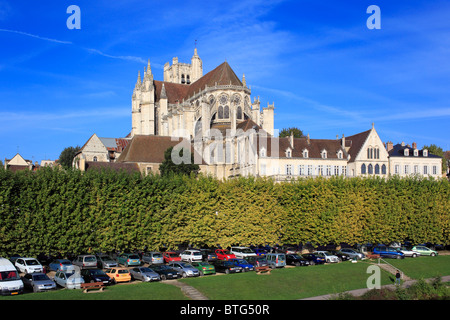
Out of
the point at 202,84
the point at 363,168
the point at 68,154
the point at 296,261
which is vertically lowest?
the point at 296,261

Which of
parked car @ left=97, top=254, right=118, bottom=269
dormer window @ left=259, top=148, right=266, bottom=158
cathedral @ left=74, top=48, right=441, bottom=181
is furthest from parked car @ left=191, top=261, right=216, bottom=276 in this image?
dormer window @ left=259, top=148, right=266, bottom=158

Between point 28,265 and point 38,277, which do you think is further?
point 28,265

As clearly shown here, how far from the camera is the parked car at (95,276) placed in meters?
29.9

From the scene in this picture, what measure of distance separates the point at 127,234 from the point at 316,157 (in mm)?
40544

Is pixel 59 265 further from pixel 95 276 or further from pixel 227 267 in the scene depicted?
pixel 227 267

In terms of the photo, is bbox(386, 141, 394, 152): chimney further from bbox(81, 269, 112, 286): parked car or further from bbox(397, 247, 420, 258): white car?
bbox(81, 269, 112, 286): parked car

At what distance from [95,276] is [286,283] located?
43.0 feet

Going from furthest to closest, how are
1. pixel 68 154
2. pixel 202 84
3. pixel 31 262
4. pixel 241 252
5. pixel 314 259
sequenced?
pixel 68 154 < pixel 202 84 < pixel 241 252 < pixel 314 259 < pixel 31 262

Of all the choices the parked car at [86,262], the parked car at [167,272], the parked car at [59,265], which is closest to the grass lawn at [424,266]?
the parked car at [167,272]

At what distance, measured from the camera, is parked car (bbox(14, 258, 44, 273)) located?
3380cm

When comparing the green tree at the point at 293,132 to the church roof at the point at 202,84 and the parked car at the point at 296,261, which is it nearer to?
the church roof at the point at 202,84

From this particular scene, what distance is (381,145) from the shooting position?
7256cm

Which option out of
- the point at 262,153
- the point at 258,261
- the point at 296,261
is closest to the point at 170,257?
the point at 258,261

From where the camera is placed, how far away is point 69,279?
29.2 metres
